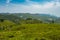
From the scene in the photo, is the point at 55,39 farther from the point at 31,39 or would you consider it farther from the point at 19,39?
the point at 19,39

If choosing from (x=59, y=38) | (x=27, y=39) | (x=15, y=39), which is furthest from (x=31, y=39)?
(x=59, y=38)

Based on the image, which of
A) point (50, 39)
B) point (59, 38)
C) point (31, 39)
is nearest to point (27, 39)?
point (31, 39)

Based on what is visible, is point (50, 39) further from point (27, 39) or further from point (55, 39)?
point (27, 39)

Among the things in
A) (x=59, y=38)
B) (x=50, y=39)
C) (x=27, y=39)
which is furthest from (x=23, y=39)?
(x=59, y=38)

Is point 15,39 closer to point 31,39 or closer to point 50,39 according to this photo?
point 31,39

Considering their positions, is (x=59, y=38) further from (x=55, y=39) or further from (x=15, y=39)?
(x=15, y=39)

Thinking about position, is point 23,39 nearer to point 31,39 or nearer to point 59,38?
point 31,39

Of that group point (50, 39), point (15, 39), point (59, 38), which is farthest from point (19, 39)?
point (59, 38)
